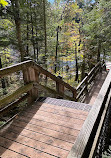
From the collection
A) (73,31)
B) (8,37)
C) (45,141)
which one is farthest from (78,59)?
(45,141)

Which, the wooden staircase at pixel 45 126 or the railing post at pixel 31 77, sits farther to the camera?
the railing post at pixel 31 77

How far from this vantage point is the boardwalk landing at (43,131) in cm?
185

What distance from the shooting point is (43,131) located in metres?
2.28

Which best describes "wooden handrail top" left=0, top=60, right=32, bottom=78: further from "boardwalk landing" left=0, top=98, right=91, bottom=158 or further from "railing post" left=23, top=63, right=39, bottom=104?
"boardwalk landing" left=0, top=98, right=91, bottom=158

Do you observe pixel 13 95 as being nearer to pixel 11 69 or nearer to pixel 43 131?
pixel 11 69

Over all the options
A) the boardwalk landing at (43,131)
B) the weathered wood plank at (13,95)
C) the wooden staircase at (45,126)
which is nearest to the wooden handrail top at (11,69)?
the wooden staircase at (45,126)

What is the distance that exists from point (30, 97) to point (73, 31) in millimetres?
12664

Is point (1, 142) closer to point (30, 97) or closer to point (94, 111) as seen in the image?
point (30, 97)

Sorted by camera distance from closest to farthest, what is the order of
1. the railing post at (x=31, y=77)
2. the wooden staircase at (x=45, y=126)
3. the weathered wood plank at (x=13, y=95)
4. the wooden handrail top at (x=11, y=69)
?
the wooden staircase at (x=45, y=126), the wooden handrail top at (x=11, y=69), the weathered wood plank at (x=13, y=95), the railing post at (x=31, y=77)

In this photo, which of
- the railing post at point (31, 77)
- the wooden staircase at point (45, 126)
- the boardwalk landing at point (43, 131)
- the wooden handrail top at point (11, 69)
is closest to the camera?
the wooden staircase at point (45, 126)

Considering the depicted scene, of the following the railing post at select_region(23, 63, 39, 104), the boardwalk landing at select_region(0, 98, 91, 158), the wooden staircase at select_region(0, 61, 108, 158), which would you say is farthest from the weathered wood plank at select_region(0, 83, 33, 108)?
the boardwalk landing at select_region(0, 98, 91, 158)

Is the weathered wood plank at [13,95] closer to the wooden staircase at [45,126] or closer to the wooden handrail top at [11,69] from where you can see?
the wooden staircase at [45,126]

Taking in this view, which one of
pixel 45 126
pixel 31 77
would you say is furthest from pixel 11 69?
pixel 45 126

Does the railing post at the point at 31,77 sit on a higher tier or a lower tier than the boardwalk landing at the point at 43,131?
higher
